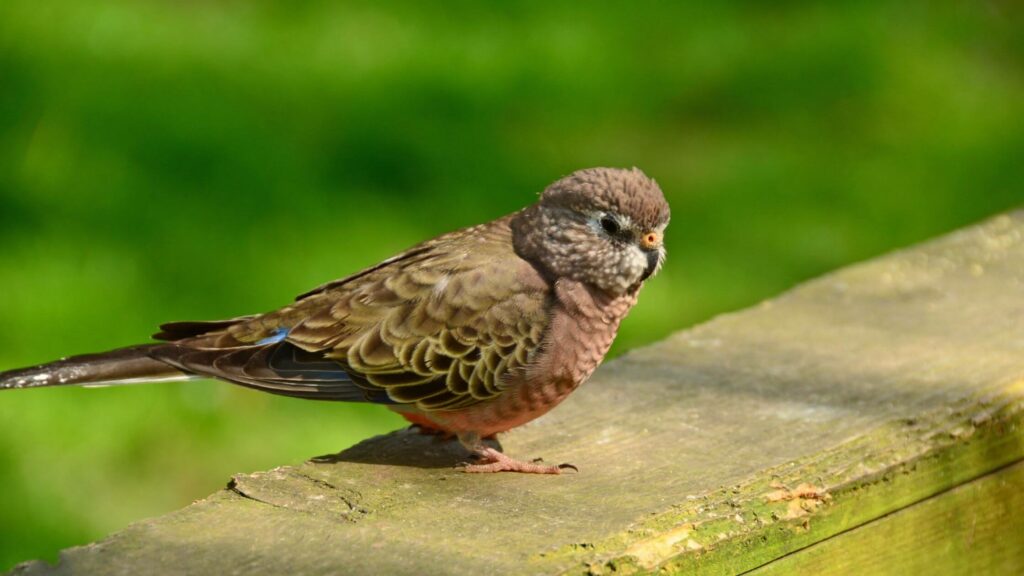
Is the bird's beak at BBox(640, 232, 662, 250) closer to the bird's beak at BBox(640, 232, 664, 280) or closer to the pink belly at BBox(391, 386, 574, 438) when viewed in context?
the bird's beak at BBox(640, 232, 664, 280)

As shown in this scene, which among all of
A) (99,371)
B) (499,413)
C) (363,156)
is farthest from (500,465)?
(363,156)

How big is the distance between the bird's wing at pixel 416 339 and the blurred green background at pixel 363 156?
1.54 m

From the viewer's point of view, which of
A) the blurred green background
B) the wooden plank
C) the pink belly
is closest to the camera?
the wooden plank

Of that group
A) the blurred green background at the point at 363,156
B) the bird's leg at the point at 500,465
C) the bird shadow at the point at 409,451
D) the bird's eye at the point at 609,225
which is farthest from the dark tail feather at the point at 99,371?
the blurred green background at the point at 363,156

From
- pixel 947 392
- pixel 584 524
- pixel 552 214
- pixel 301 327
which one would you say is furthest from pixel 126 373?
pixel 947 392

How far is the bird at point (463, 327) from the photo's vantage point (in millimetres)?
3352

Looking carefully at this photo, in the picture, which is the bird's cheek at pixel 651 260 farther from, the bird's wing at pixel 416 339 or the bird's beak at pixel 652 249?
the bird's wing at pixel 416 339

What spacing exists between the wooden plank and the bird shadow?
783 millimetres

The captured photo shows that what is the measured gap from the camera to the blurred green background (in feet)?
17.2

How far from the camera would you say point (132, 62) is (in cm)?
684

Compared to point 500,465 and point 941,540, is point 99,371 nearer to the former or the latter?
point 500,465

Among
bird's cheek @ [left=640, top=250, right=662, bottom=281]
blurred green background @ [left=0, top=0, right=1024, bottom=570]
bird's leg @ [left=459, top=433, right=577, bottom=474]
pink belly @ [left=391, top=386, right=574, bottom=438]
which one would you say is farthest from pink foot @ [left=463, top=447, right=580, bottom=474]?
blurred green background @ [left=0, top=0, right=1024, bottom=570]

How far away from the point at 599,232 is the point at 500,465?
653 mm

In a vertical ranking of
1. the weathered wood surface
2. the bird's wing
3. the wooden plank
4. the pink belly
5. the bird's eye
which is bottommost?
the wooden plank
